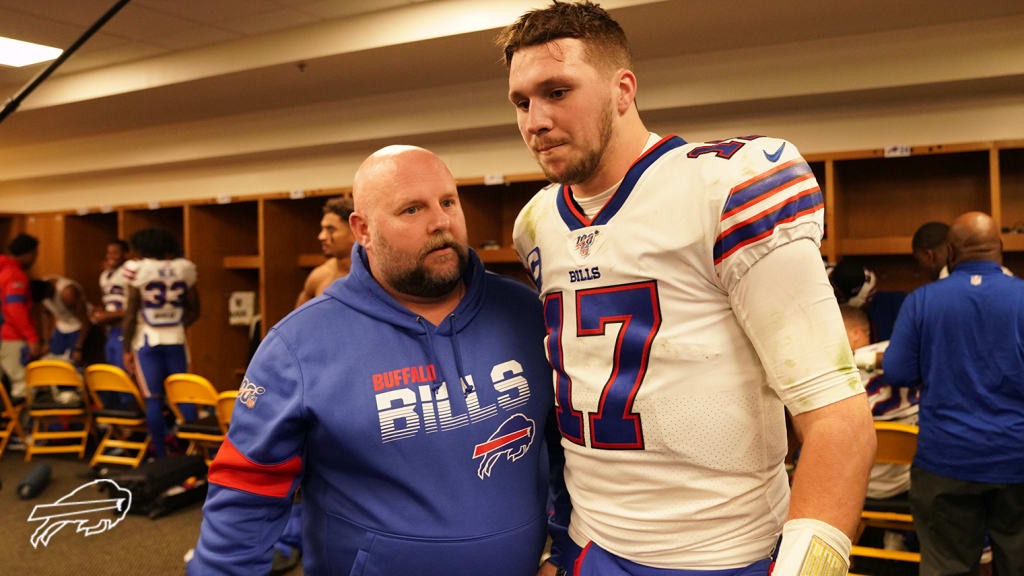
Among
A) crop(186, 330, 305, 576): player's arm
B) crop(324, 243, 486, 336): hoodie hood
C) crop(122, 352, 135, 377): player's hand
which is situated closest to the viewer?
crop(186, 330, 305, 576): player's arm

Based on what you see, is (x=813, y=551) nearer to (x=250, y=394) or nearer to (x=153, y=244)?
(x=250, y=394)

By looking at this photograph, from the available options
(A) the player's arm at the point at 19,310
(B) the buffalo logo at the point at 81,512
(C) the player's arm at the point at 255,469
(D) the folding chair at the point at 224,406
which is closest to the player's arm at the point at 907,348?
(C) the player's arm at the point at 255,469

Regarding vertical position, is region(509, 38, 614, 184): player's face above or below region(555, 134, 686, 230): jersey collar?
above

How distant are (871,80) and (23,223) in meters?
7.97

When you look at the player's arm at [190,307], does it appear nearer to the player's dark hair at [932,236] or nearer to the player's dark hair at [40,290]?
the player's dark hair at [40,290]

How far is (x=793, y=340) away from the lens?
0.96m

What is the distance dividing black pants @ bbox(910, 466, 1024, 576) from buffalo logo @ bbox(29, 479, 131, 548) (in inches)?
149

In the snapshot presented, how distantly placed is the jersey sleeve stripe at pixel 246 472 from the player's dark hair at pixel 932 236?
3.16 metres

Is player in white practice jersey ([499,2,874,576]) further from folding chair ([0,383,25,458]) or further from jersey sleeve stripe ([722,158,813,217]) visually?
folding chair ([0,383,25,458])

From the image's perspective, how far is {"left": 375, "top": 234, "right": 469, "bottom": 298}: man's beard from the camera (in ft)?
4.61

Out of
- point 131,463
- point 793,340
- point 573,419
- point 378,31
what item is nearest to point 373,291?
point 573,419

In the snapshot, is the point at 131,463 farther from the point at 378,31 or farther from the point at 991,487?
the point at 991,487

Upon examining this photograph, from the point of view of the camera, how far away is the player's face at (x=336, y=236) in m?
4.01

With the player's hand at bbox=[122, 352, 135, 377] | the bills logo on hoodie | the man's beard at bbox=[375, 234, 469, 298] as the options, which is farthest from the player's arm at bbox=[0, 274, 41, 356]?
the bills logo on hoodie
